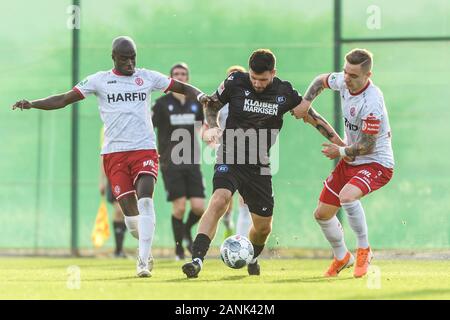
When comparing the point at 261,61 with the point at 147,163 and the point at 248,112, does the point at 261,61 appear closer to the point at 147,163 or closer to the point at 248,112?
the point at 248,112

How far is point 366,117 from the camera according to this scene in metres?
11.5

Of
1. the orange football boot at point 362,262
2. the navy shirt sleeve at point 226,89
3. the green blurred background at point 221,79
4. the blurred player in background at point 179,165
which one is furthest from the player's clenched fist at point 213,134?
the green blurred background at point 221,79

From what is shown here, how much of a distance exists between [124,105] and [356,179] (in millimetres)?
2310

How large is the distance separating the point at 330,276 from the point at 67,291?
3.10 m

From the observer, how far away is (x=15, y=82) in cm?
1736

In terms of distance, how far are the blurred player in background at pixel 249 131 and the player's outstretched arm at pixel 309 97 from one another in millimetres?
25

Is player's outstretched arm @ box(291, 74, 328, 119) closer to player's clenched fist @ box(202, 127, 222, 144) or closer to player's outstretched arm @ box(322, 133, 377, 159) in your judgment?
player's outstretched arm @ box(322, 133, 377, 159)

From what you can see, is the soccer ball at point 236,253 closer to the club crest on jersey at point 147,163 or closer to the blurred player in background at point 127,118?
the blurred player in background at point 127,118

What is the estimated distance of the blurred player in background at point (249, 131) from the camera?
11078mm

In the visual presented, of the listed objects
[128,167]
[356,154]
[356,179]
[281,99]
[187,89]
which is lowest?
[356,179]

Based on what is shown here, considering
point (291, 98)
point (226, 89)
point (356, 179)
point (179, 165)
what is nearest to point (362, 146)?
point (356, 179)
